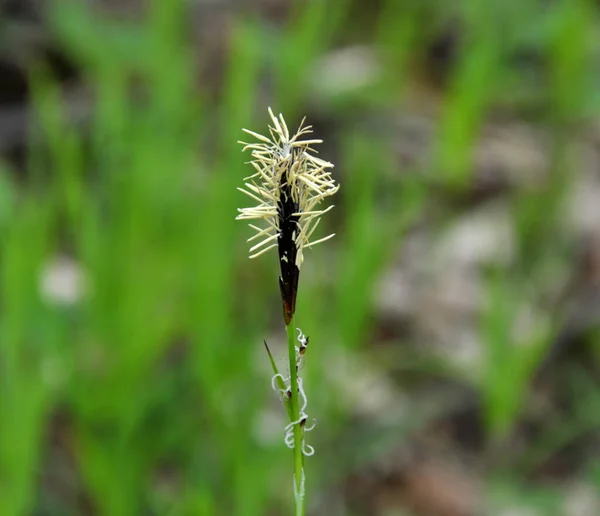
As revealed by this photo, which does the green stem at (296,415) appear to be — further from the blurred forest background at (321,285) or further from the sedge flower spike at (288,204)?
the blurred forest background at (321,285)

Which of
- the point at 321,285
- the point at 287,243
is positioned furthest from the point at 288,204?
the point at 321,285

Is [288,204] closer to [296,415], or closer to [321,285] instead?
[296,415]

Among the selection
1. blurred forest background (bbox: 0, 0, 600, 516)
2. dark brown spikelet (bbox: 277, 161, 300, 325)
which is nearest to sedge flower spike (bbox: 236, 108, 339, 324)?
dark brown spikelet (bbox: 277, 161, 300, 325)

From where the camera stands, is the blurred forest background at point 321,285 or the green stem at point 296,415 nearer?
the green stem at point 296,415

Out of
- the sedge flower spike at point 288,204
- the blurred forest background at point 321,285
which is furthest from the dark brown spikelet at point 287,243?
the blurred forest background at point 321,285

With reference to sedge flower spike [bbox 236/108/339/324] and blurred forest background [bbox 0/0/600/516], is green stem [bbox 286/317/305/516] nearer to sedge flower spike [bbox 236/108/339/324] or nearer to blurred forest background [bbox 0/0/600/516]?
sedge flower spike [bbox 236/108/339/324]

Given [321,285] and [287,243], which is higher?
[321,285]

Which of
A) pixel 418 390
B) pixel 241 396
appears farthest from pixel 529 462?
pixel 241 396

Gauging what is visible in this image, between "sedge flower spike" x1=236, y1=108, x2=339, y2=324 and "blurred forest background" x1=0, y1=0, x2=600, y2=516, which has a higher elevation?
"blurred forest background" x1=0, y1=0, x2=600, y2=516
